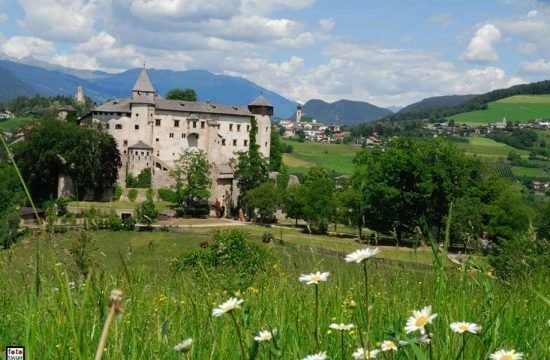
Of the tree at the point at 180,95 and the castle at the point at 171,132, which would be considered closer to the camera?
the castle at the point at 171,132

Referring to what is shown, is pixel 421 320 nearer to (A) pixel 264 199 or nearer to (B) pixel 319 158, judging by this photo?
(A) pixel 264 199

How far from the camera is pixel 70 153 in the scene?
191ft

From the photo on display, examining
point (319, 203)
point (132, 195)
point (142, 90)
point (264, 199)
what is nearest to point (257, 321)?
point (319, 203)

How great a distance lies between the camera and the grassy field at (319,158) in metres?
142

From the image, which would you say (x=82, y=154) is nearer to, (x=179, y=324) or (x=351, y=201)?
(x=351, y=201)

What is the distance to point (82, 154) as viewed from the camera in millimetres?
60906

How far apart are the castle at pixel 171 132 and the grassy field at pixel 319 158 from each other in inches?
2047

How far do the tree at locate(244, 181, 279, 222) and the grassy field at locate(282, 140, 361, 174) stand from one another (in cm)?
6495

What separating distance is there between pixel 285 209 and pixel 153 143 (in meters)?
18.4

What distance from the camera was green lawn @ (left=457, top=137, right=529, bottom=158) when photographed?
147625 millimetres

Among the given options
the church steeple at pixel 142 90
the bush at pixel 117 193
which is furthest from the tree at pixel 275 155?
the bush at pixel 117 193

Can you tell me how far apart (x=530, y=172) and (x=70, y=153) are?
9846cm

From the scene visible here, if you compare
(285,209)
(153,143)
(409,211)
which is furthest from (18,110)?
(409,211)

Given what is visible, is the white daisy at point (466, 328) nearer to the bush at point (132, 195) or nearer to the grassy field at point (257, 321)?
the grassy field at point (257, 321)
